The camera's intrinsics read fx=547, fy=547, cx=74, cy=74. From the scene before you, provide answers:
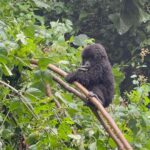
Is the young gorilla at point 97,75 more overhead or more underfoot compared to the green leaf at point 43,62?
more underfoot

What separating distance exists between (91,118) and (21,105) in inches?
30.4

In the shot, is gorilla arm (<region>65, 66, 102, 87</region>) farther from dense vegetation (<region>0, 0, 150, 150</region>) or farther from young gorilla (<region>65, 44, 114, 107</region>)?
dense vegetation (<region>0, 0, 150, 150</region>)

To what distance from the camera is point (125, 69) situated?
8.27 m

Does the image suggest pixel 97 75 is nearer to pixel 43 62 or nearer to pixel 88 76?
pixel 88 76

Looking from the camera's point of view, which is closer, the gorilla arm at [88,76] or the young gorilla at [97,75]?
the gorilla arm at [88,76]

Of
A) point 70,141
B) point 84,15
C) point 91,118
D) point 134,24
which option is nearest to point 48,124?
point 70,141

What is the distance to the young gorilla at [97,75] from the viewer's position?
3.46 m

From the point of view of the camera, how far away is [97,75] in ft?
11.8

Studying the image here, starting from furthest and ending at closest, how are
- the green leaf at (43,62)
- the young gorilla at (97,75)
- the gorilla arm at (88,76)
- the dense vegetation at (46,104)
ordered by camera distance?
the young gorilla at (97,75) → the gorilla arm at (88,76) → the green leaf at (43,62) → the dense vegetation at (46,104)

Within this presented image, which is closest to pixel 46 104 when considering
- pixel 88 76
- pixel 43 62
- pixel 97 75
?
pixel 43 62

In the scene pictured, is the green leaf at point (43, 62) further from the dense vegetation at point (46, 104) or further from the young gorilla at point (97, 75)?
the young gorilla at point (97, 75)

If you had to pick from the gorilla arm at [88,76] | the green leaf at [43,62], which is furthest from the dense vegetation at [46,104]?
the gorilla arm at [88,76]

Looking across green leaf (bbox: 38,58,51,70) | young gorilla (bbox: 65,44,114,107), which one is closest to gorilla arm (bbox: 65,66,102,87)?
young gorilla (bbox: 65,44,114,107)

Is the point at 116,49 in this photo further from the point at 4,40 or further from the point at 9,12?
the point at 4,40
